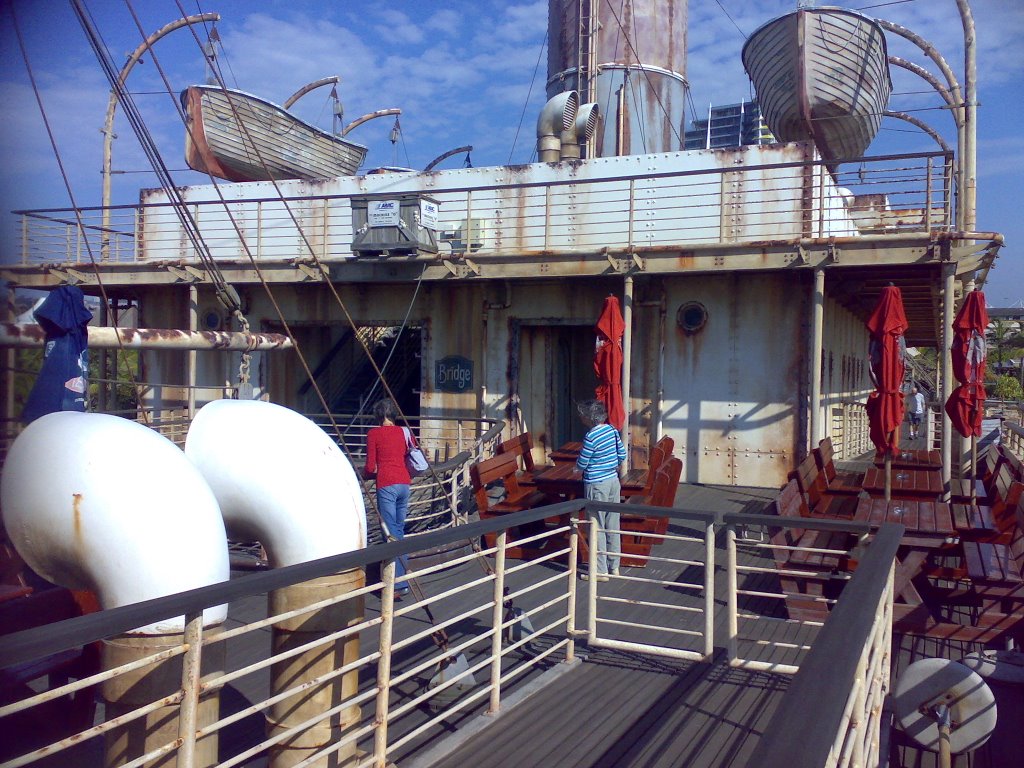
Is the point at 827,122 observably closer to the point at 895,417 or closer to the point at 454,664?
the point at 895,417

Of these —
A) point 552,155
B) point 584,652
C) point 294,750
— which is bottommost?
point 584,652

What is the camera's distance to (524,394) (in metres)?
14.0

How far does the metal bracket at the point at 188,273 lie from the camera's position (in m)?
14.2

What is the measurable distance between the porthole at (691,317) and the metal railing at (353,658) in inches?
269

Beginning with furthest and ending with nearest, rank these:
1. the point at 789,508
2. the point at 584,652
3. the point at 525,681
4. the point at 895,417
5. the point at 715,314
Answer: the point at 715,314, the point at 895,417, the point at 789,508, the point at 584,652, the point at 525,681

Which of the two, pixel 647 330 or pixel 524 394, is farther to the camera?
pixel 524 394

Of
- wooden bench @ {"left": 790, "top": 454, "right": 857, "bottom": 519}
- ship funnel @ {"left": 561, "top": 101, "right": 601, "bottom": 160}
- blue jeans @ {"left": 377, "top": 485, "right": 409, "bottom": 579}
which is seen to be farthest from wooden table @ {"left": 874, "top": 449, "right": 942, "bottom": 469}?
ship funnel @ {"left": 561, "top": 101, "right": 601, "bottom": 160}

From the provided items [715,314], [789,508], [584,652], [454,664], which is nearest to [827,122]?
[715,314]

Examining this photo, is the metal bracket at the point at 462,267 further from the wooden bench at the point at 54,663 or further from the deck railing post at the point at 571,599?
the wooden bench at the point at 54,663

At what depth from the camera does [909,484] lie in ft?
30.4

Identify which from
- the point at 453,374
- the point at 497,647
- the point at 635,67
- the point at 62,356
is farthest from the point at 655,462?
the point at 635,67

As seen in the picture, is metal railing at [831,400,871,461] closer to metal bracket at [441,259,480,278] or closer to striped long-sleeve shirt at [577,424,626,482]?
metal bracket at [441,259,480,278]

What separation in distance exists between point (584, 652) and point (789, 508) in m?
2.41

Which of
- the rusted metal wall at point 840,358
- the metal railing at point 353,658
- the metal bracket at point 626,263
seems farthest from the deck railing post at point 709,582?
the rusted metal wall at point 840,358
